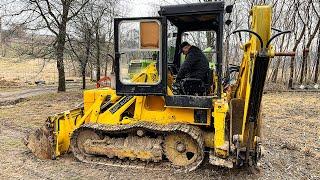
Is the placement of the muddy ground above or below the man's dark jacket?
below

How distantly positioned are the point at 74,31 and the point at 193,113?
14800mm

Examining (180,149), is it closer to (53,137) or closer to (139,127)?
(139,127)

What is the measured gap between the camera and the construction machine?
18.0ft

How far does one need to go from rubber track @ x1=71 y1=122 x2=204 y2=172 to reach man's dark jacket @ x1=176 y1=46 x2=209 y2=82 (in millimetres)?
832

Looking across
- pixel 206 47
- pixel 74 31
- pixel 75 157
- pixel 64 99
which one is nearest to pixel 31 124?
pixel 75 157

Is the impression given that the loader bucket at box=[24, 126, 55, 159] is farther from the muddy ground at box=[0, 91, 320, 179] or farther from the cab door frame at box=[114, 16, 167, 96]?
the cab door frame at box=[114, 16, 167, 96]

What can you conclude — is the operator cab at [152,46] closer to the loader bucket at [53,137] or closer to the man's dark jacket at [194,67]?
the man's dark jacket at [194,67]

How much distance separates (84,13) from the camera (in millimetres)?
19406

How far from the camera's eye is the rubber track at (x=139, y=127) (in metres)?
5.76

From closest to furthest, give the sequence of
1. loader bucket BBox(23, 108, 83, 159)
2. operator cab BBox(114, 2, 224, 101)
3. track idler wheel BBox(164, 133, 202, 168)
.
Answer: operator cab BBox(114, 2, 224, 101) → track idler wheel BBox(164, 133, 202, 168) → loader bucket BBox(23, 108, 83, 159)

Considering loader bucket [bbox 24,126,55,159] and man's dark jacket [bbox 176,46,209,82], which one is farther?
loader bucket [bbox 24,126,55,159]

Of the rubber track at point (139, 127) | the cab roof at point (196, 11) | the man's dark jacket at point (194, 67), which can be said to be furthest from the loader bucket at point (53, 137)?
the cab roof at point (196, 11)

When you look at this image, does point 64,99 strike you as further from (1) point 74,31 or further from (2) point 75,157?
(2) point 75,157

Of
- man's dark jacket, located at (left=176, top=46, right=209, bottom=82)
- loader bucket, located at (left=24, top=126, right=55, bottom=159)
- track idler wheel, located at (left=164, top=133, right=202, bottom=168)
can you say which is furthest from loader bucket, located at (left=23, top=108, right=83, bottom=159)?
man's dark jacket, located at (left=176, top=46, right=209, bottom=82)
